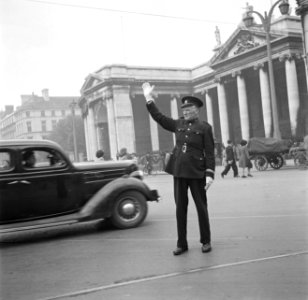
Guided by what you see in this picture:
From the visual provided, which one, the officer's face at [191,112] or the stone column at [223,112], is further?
the stone column at [223,112]

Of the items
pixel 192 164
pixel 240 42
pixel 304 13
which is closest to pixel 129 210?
pixel 192 164

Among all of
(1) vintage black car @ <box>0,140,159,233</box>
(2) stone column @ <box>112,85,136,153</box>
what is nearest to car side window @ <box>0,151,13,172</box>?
(1) vintage black car @ <box>0,140,159,233</box>

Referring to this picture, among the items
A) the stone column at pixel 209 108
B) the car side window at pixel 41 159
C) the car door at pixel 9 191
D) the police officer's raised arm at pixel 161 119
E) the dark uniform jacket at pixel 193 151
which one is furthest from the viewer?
the stone column at pixel 209 108

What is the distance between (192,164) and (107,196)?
244cm

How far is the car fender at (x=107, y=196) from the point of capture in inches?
268

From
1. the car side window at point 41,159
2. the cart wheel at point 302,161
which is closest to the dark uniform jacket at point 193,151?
the car side window at point 41,159

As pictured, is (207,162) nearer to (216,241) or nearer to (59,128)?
(216,241)

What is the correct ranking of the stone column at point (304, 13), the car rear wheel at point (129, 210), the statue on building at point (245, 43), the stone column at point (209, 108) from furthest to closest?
the stone column at point (209, 108)
the statue on building at point (245, 43)
the stone column at point (304, 13)
the car rear wheel at point (129, 210)

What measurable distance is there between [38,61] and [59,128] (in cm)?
679

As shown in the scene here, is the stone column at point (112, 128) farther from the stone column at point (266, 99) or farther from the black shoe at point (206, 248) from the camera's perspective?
the black shoe at point (206, 248)

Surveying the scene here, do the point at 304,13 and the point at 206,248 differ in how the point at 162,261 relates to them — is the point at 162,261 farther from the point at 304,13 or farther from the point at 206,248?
the point at 304,13

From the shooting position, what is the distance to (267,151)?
62.3 feet

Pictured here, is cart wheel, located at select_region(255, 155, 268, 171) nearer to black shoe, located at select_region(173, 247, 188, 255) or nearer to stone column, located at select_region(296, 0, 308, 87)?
stone column, located at select_region(296, 0, 308, 87)

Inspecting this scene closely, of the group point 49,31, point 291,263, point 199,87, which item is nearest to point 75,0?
point 49,31
